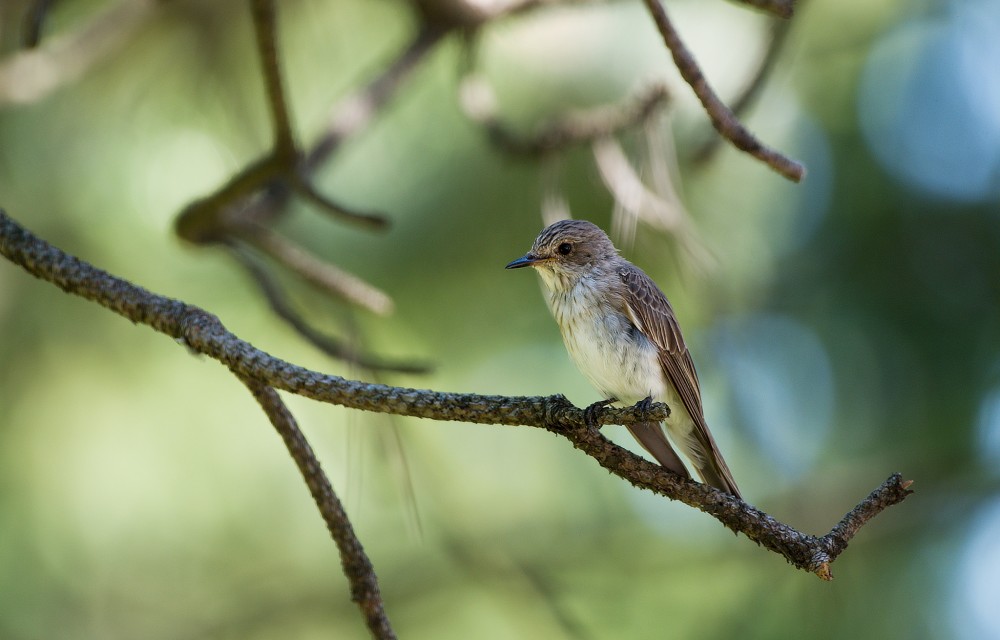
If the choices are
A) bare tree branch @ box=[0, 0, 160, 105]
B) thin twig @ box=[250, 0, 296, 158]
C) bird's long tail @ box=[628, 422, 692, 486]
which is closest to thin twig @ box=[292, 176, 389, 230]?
thin twig @ box=[250, 0, 296, 158]

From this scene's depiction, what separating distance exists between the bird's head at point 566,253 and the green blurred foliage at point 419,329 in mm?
600

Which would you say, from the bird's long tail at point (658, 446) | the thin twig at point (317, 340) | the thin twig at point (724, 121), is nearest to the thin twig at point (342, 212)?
the thin twig at point (317, 340)

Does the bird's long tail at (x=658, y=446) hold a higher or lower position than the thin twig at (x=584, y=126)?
lower

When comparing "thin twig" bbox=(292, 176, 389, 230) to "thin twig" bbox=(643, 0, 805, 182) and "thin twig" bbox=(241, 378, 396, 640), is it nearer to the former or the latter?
"thin twig" bbox=(241, 378, 396, 640)

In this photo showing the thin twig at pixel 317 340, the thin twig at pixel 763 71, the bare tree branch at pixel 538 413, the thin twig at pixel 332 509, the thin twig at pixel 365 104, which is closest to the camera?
the bare tree branch at pixel 538 413

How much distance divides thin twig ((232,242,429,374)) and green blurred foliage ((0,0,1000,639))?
102cm

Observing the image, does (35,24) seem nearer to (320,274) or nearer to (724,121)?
(320,274)

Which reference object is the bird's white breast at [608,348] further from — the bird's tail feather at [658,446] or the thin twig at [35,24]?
the thin twig at [35,24]

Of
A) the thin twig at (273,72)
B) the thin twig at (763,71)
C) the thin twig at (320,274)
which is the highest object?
the thin twig at (763,71)

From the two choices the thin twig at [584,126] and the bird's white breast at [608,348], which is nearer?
the thin twig at [584,126]

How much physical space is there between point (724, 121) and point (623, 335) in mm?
1135

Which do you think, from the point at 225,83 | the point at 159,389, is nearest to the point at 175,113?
the point at 225,83

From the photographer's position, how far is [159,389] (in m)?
4.05

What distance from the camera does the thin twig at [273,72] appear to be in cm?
→ 234
